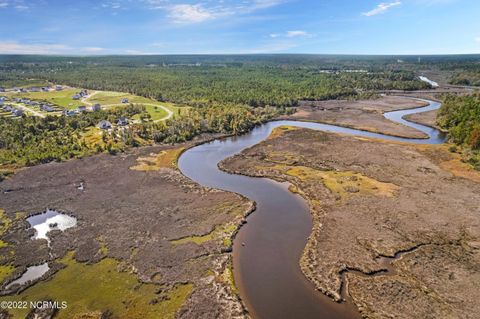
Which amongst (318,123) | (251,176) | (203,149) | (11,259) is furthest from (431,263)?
(318,123)

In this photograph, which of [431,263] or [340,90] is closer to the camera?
[431,263]

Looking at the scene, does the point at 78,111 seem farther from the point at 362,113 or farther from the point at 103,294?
the point at 362,113

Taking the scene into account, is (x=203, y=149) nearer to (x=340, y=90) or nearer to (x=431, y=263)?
(x=431, y=263)

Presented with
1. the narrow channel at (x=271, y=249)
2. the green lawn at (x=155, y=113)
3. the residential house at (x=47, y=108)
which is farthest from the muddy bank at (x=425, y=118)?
the residential house at (x=47, y=108)

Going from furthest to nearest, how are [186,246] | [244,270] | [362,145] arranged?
[362,145] → [186,246] → [244,270]

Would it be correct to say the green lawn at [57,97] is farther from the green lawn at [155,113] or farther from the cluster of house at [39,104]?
the green lawn at [155,113]

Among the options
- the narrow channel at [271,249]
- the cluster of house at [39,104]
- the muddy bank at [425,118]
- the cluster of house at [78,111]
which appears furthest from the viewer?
the cluster of house at [39,104]

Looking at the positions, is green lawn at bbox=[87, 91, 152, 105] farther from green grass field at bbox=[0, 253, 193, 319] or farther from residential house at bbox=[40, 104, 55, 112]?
green grass field at bbox=[0, 253, 193, 319]
